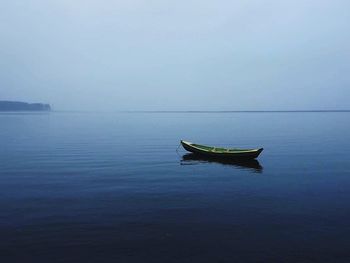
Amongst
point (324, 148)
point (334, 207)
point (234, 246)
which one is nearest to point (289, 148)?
point (324, 148)

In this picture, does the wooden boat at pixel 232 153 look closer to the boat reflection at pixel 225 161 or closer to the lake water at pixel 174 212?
the boat reflection at pixel 225 161

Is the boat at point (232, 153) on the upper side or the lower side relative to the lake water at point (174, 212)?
upper

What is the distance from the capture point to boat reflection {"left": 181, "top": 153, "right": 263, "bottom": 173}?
43.1 meters

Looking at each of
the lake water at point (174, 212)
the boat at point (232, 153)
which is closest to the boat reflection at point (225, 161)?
the lake water at point (174, 212)

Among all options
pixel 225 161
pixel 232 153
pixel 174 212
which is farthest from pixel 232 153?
pixel 174 212

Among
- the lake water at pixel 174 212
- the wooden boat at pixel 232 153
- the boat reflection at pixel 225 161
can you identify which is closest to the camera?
the lake water at pixel 174 212

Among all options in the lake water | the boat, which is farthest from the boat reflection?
the boat

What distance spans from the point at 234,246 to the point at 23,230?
11.2m

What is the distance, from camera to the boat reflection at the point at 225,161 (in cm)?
4315

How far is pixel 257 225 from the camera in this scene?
21.8m

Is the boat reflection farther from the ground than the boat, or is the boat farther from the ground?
the boat

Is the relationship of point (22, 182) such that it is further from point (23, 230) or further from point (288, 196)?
point (288, 196)

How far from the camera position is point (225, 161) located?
47.5 m

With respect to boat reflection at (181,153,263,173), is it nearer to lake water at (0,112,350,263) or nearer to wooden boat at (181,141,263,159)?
lake water at (0,112,350,263)
